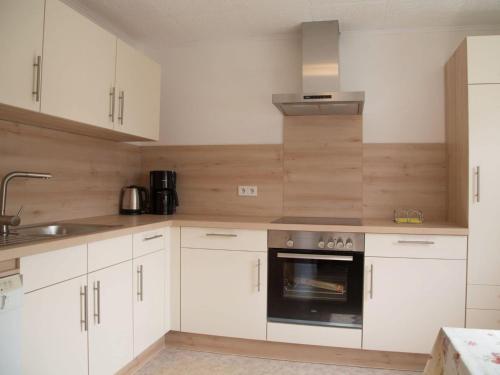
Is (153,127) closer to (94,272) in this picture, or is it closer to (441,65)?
(94,272)

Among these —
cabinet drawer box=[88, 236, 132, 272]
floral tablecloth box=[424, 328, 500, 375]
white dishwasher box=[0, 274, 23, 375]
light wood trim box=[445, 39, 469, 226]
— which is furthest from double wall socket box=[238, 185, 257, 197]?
floral tablecloth box=[424, 328, 500, 375]

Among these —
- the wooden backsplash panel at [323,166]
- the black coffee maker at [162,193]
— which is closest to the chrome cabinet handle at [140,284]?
the black coffee maker at [162,193]

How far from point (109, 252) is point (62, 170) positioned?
78 cm

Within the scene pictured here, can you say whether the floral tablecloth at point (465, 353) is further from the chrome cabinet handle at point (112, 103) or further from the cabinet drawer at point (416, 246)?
the chrome cabinet handle at point (112, 103)

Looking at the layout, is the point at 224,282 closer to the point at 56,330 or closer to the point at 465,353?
the point at 56,330

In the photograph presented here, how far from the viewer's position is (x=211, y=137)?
3.39m

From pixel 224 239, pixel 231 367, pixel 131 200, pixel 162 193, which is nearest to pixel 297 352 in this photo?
pixel 231 367

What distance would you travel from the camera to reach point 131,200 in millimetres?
3137

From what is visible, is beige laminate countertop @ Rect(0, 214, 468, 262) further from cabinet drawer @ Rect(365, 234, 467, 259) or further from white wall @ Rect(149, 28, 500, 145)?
white wall @ Rect(149, 28, 500, 145)

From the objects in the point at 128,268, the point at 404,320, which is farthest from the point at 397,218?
the point at 128,268

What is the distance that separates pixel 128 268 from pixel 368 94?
2.10m

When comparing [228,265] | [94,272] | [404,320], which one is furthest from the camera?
[228,265]

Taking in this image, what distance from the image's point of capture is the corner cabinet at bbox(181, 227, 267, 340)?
269cm

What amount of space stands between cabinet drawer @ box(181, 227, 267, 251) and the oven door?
0.41ft
